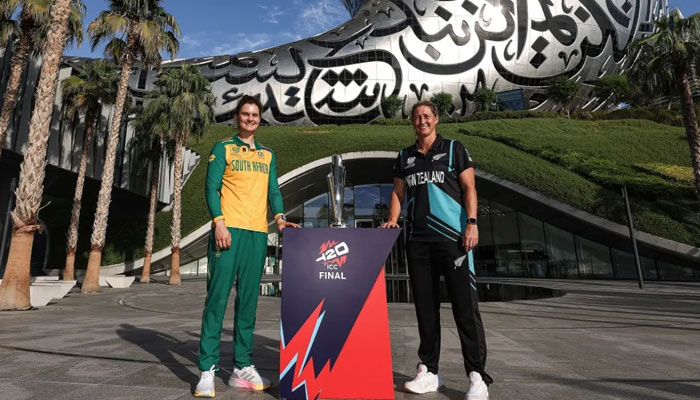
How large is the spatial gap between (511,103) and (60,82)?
45.1 metres

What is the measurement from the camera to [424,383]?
274 cm

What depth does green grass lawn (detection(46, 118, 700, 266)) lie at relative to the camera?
19.1m

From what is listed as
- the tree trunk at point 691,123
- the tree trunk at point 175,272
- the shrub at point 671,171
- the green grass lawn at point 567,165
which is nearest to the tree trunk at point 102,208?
the tree trunk at point 175,272

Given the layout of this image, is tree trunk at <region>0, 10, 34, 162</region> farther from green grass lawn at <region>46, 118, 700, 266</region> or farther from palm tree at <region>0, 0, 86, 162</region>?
green grass lawn at <region>46, 118, 700, 266</region>

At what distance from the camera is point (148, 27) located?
15742mm

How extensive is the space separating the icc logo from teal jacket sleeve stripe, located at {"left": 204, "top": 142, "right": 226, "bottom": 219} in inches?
38.4

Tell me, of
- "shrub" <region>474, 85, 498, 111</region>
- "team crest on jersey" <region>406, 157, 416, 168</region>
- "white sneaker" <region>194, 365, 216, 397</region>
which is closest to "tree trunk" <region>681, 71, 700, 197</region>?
"team crest on jersey" <region>406, 157, 416, 168</region>

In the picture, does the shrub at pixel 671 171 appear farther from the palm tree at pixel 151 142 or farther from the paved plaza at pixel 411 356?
the palm tree at pixel 151 142

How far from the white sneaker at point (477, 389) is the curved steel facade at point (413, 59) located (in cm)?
4216

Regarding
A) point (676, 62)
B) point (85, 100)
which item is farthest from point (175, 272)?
point (676, 62)

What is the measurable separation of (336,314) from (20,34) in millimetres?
16765

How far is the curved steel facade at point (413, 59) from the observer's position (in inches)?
1667

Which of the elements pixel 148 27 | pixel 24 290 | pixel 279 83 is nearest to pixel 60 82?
pixel 148 27

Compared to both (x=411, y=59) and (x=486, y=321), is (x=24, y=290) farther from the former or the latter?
(x=411, y=59)
